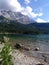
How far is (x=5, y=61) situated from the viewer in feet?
27.4

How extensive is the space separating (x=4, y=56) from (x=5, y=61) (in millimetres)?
295

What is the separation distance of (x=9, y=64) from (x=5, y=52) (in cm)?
65

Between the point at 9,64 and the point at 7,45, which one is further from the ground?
the point at 7,45

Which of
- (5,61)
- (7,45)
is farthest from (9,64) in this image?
(7,45)

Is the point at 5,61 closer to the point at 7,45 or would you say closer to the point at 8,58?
the point at 8,58

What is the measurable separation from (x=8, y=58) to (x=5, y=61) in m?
0.33

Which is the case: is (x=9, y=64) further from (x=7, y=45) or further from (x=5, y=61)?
(x=7, y=45)

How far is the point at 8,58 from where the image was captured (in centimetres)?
865

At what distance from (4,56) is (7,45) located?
2.00 feet

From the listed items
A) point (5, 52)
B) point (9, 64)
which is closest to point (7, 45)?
point (5, 52)

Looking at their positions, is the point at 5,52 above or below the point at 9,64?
above

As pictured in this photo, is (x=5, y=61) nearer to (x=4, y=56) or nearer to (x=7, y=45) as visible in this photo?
(x=4, y=56)

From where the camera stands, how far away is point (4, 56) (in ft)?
28.0
